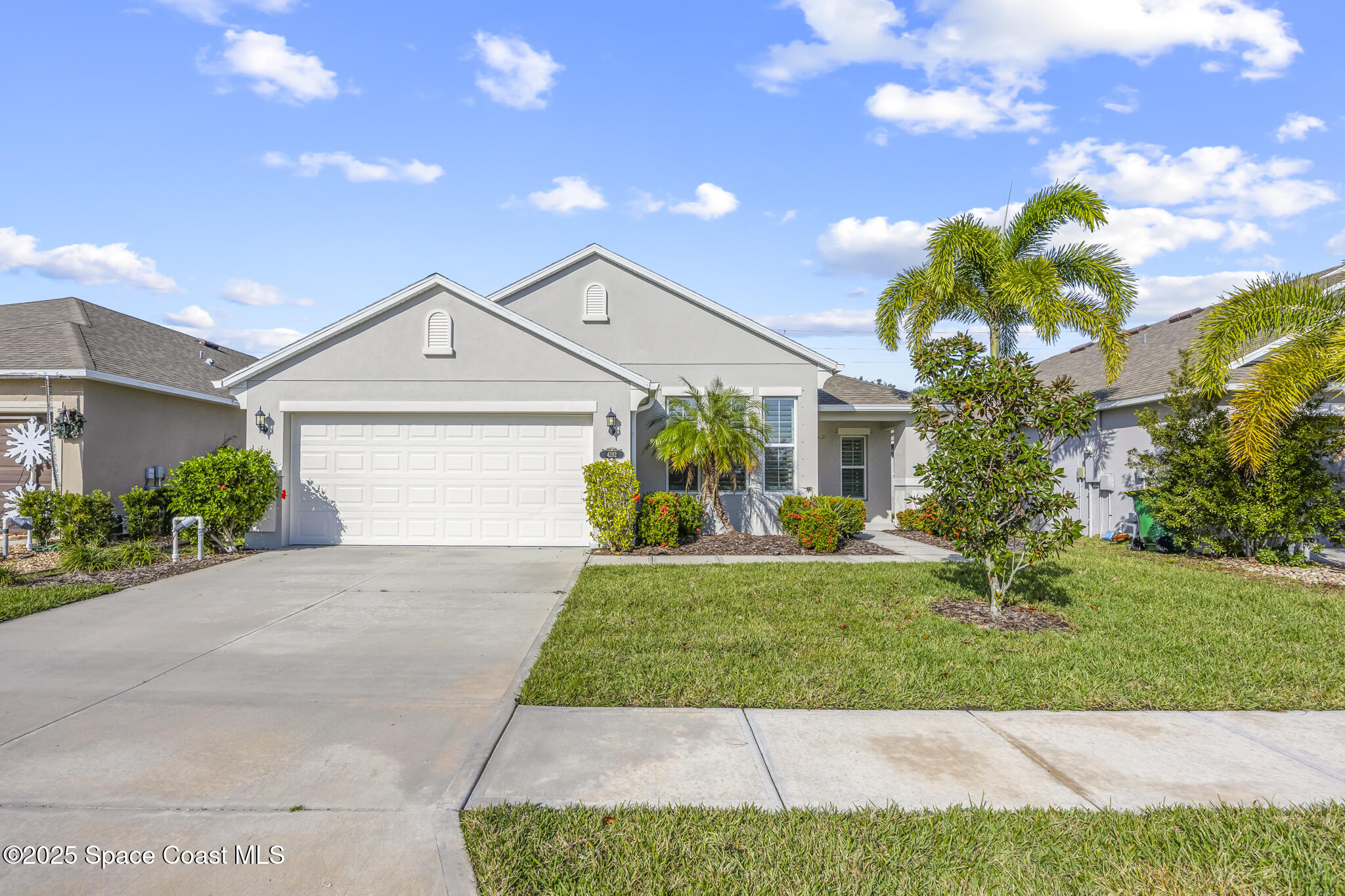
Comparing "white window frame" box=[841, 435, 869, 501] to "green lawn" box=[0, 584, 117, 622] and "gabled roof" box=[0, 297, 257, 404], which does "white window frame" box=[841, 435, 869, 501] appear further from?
"green lawn" box=[0, 584, 117, 622]

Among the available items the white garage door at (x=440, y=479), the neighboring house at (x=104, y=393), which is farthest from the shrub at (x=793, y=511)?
the neighboring house at (x=104, y=393)

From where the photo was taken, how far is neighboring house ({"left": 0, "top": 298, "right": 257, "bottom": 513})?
12461 millimetres

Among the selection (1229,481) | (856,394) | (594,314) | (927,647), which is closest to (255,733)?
(927,647)

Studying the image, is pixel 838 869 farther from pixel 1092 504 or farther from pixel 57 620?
pixel 1092 504

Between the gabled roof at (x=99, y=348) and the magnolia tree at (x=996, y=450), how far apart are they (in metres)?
12.9

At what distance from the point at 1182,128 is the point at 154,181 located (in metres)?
17.3

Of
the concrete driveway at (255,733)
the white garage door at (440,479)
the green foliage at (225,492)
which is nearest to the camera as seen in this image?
the concrete driveway at (255,733)

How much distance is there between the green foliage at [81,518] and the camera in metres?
11.4

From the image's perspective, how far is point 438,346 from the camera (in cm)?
1230

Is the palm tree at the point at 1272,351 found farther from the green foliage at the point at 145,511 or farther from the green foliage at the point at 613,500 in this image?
the green foliage at the point at 145,511

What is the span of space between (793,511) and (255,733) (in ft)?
31.5

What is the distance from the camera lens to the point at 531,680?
5.27 metres

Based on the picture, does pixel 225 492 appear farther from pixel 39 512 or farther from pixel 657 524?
pixel 657 524

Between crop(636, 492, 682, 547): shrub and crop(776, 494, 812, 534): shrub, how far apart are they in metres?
2.09
